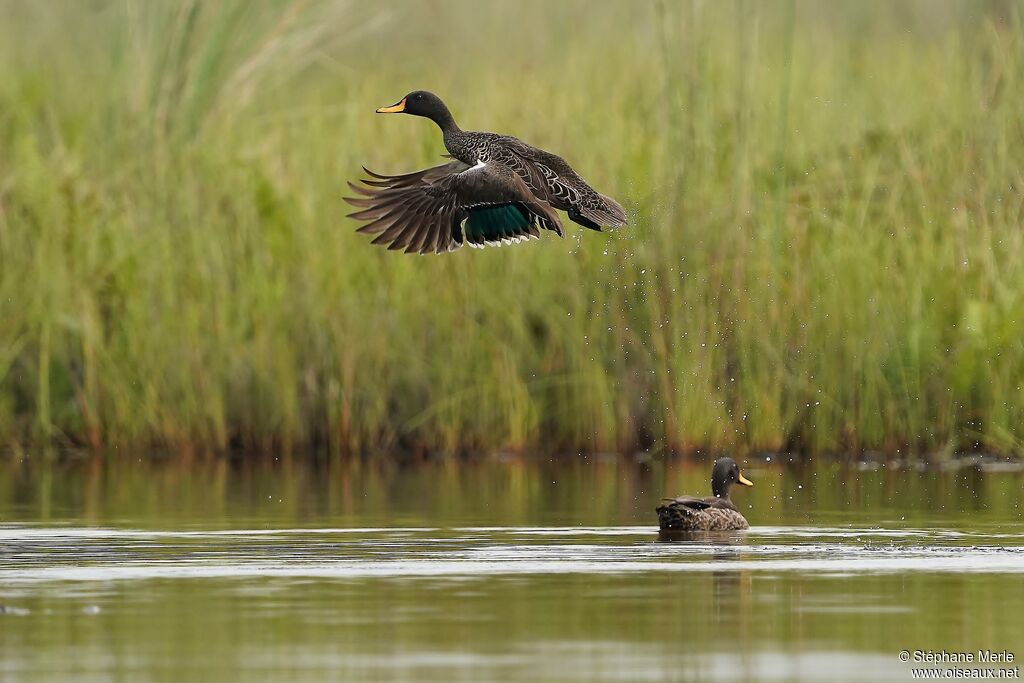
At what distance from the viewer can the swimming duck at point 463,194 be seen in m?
12.6

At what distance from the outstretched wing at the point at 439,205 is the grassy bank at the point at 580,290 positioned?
4343 millimetres

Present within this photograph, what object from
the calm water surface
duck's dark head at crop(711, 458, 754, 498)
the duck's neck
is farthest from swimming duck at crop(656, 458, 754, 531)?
the duck's neck

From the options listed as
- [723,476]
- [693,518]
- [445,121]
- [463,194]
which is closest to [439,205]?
[463,194]

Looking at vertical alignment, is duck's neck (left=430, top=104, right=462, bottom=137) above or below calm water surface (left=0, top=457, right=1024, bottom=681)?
above

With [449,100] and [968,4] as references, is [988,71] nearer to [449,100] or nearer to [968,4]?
[968,4]

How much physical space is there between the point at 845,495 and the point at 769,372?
2.16m

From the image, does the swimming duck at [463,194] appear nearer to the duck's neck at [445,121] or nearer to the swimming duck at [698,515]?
the duck's neck at [445,121]

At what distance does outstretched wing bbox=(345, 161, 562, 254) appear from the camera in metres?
12.5

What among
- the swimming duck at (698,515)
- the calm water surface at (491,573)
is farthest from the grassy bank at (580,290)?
the swimming duck at (698,515)

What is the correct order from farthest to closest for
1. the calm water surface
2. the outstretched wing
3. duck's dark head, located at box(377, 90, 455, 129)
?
duck's dark head, located at box(377, 90, 455, 129) < the outstretched wing < the calm water surface

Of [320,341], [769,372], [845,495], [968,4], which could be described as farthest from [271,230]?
[968,4]

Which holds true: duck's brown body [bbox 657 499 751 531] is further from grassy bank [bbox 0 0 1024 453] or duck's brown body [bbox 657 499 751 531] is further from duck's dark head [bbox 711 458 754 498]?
grassy bank [bbox 0 0 1024 453]

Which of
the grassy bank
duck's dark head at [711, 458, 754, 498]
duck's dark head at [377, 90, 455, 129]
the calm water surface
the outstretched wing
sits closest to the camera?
the calm water surface

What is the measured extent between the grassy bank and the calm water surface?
549mm
